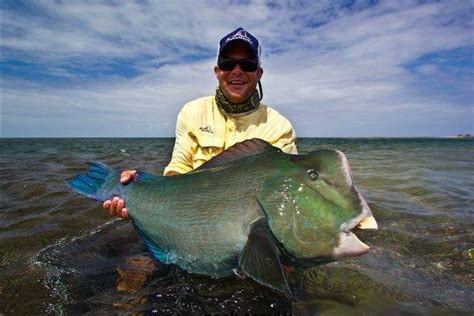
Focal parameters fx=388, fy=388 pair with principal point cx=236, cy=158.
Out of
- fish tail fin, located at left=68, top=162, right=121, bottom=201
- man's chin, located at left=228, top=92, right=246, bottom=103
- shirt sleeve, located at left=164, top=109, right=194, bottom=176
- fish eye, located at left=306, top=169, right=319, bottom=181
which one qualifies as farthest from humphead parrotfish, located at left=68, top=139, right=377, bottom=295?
man's chin, located at left=228, top=92, right=246, bottom=103

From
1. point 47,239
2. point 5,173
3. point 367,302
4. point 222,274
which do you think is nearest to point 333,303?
point 367,302

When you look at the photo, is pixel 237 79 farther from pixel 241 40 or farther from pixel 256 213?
pixel 256 213

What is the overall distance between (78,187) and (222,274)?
1.50 m

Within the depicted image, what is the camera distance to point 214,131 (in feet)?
13.5

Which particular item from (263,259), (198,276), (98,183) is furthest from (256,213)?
→ (98,183)

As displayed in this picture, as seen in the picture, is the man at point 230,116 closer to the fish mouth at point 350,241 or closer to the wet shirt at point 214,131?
the wet shirt at point 214,131

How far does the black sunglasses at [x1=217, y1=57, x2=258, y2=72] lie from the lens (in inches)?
152

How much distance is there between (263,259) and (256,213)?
0.91 ft

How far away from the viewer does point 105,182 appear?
Result: 327cm

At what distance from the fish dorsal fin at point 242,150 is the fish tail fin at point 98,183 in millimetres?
895

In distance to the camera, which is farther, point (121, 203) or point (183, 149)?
point (183, 149)

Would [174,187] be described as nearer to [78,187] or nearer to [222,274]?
[222,274]

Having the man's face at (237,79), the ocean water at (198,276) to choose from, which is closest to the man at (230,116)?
the man's face at (237,79)

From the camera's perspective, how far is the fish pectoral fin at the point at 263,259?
7.25ft
